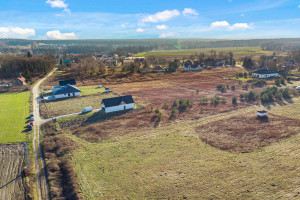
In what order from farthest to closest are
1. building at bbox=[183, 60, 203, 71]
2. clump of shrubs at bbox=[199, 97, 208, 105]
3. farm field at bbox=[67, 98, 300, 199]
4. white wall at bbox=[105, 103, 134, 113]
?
1. building at bbox=[183, 60, 203, 71]
2. clump of shrubs at bbox=[199, 97, 208, 105]
3. white wall at bbox=[105, 103, 134, 113]
4. farm field at bbox=[67, 98, 300, 199]

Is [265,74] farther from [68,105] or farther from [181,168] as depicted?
[68,105]

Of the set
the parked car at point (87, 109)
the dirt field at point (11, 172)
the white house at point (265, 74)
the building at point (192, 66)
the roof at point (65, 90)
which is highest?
the building at point (192, 66)

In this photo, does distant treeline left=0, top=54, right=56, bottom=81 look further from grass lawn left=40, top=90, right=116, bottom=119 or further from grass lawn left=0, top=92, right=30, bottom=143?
grass lawn left=40, top=90, right=116, bottom=119

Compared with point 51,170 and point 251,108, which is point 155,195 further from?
point 251,108

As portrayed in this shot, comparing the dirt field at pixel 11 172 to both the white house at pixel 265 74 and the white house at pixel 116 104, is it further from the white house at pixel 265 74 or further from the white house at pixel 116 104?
the white house at pixel 265 74

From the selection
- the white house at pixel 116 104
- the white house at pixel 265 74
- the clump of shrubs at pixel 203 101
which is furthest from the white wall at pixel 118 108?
the white house at pixel 265 74

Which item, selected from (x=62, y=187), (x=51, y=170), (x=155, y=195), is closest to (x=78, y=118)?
(x=51, y=170)

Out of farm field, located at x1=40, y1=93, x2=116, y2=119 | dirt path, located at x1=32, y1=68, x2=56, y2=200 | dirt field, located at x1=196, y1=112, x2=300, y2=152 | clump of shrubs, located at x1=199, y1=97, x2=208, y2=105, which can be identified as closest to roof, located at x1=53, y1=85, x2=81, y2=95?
farm field, located at x1=40, y1=93, x2=116, y2=119
